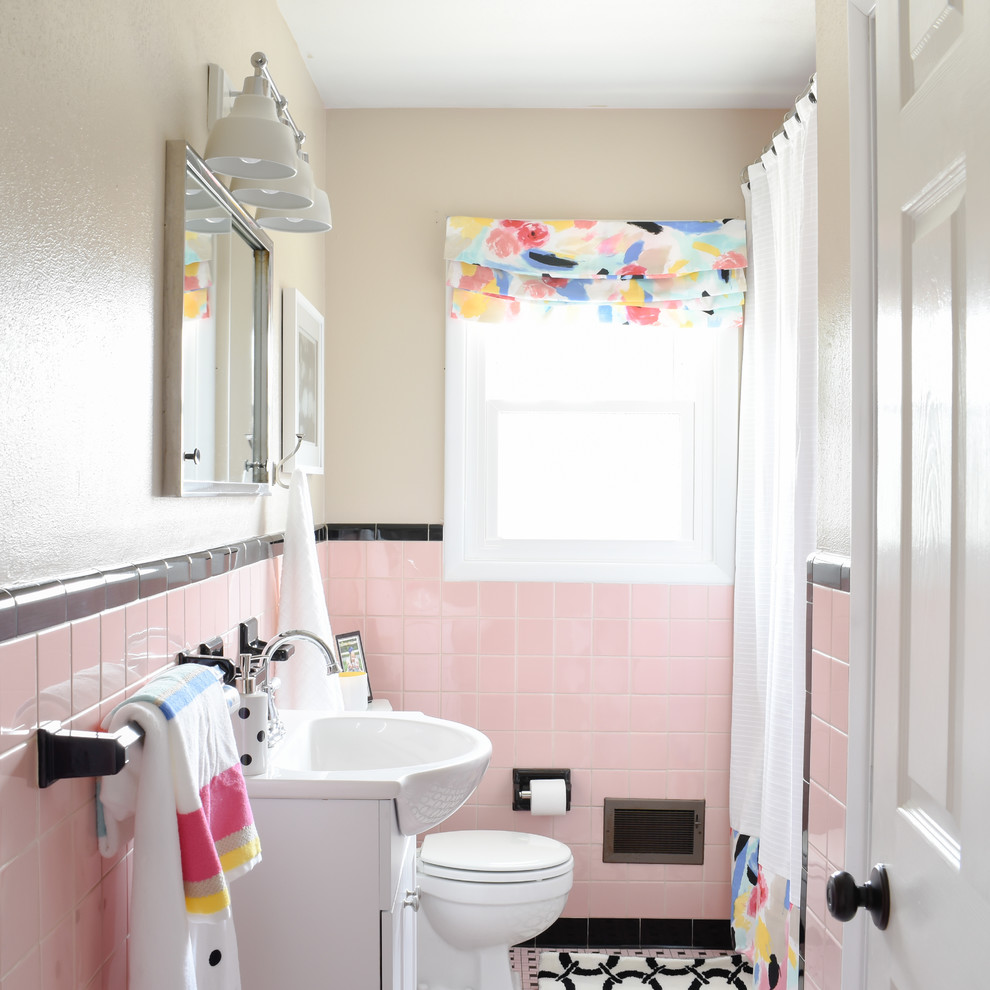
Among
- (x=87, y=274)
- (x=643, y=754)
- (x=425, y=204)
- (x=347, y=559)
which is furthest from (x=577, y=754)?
(x=87, y=274)

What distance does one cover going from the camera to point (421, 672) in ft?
9.31

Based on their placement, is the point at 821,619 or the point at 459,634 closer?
the point at 821,619

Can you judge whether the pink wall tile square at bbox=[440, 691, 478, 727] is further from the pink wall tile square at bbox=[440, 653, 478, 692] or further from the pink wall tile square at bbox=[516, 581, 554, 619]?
the pink wall tile square at bbox=[516, 581, 554, 619]

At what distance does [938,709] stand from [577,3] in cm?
195

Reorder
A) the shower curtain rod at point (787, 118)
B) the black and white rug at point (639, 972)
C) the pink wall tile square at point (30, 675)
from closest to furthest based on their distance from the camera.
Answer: the pink wall tile square at point (30, 675) < the shower curtain rod at point (787, 118) < the black and white rug at point (639, 972)

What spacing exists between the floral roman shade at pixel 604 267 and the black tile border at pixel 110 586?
109 centimetres

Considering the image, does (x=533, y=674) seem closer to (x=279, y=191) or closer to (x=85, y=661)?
(x=279, y=191)

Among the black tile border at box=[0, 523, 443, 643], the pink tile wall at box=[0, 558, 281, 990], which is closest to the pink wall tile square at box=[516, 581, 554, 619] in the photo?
the black tile border at box=[0, 523, 443, 643]

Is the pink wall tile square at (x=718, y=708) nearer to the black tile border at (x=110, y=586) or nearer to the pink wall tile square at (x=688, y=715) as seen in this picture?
the pink wall tile square at (x=688, y=715)

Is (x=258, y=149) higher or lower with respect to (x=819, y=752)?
higher

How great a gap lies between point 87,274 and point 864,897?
3.91 ft

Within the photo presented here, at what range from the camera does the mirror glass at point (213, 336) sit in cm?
145

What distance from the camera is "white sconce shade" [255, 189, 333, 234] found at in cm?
187

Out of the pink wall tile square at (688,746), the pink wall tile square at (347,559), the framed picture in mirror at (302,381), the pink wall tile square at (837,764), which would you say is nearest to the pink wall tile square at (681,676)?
the pink wall tile square at (688,746)
